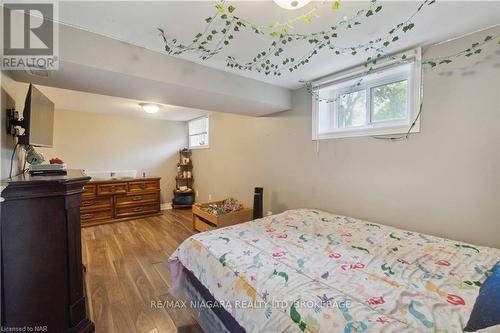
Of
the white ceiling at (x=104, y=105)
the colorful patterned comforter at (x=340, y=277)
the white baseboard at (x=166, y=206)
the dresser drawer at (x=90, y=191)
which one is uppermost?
the white ceiling at (x=104, y=105)

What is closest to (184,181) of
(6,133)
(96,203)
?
(96,203)

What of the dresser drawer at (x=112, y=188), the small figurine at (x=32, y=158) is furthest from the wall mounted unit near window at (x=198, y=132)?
the small figurine at (x=32, y=158)

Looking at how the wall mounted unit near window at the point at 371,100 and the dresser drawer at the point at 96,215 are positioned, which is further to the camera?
the dresser drawer at the point at 96,215

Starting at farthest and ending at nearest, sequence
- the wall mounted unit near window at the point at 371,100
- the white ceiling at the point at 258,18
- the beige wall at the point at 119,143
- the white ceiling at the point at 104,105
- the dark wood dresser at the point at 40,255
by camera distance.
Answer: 1. the beige wall at the point at 119,143
2. the white ceiling at the point at 104,105
3. the wall mounted unit near window at the point at 371,100
4. the white ceiling at the point at 258,18
5. the dark wood dresser at the point at 40,255

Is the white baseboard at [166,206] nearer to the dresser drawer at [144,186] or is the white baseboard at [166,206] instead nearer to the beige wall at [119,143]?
the beige wall at [119,143]

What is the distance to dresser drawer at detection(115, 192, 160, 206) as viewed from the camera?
4.33 metres

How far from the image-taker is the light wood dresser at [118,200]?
4016 millimetres

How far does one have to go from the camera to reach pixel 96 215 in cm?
408

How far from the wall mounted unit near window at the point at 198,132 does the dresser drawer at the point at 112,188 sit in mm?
1803

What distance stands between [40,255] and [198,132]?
4.24 metres

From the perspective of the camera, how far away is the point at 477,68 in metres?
1.59

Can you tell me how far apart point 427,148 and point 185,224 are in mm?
3667

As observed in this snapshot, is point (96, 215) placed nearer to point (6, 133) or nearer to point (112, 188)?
point (112, 188)

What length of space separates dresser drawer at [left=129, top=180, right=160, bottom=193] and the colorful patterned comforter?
3.16 m
